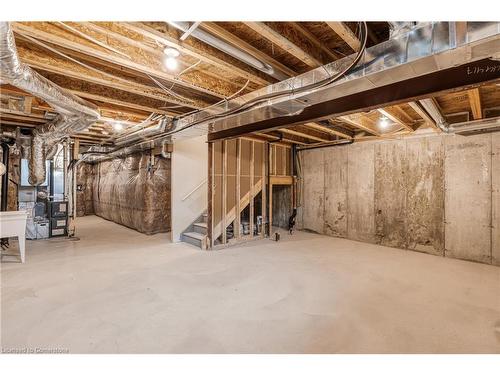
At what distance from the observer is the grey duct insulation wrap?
1.63 metres

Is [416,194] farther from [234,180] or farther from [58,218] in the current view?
[58,218]

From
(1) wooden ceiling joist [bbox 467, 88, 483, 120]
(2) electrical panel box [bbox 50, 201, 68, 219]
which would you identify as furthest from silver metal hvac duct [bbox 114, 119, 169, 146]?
(1) wooden ceiling joist [bbox 467, 88, 483, 120]

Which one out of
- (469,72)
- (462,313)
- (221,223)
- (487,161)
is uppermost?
(469,72)

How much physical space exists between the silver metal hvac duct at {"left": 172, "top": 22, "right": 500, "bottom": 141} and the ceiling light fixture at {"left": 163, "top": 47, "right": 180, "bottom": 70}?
846mm

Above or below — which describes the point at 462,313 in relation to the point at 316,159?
below

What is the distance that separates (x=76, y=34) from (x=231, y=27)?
3.95 feet

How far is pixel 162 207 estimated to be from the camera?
5.90m

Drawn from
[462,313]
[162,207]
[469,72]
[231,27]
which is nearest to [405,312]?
[462,313]

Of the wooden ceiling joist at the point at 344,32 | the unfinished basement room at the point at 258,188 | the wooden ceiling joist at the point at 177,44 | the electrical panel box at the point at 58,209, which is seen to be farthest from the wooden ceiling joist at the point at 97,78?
the electrical panel box at the point at 58,209

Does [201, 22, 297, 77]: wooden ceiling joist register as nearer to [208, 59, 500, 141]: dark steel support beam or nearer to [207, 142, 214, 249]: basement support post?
[208, 59, 500, 141]: dark steel support beam

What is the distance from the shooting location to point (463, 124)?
3.50 metres

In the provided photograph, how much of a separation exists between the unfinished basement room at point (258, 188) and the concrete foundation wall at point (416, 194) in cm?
3
